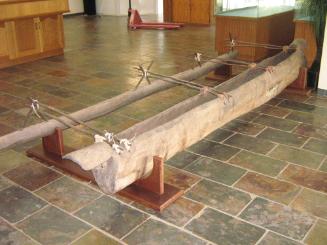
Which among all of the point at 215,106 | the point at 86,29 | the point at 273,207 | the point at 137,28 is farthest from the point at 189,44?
the point at 273,207

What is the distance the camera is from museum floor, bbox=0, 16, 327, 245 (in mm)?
2465

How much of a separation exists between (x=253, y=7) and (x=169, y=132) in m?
5.09

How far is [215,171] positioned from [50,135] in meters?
1.34

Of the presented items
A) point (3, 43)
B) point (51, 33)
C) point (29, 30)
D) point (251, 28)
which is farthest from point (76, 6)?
point (251, 28)

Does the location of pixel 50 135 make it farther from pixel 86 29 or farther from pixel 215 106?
pixel 86 29

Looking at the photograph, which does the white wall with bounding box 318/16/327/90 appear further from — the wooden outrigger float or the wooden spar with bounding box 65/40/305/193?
the wooden outrigger float

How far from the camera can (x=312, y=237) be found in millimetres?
2406

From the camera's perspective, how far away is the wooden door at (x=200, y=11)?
34.6 feet

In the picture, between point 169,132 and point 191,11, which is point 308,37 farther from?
point 191,11

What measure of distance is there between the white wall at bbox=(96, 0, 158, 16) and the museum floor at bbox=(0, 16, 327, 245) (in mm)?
8318

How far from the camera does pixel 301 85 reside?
5.01 metres

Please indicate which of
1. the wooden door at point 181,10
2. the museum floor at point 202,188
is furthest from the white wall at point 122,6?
the museum floor at point 202,188

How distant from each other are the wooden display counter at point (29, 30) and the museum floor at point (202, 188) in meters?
1.56

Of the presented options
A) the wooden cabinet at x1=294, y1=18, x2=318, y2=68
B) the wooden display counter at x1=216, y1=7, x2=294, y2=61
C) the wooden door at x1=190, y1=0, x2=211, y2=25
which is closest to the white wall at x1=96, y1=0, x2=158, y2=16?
the wooden door at x1=190, y1=0, x2=211, y2=25
